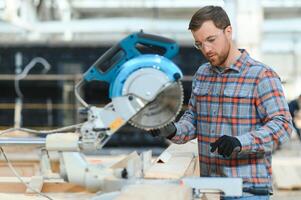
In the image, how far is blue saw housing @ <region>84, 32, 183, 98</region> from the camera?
3658 millimetres

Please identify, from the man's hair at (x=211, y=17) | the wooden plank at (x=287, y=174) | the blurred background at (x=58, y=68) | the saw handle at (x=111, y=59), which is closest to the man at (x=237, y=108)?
the man's hair at (x=211, y=17)

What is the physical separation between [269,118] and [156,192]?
1.60ft

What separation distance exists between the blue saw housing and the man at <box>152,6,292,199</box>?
1351 mm

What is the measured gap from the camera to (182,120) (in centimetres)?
244

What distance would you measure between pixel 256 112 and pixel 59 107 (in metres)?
8.53

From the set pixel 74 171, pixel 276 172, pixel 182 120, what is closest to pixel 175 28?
pixel 276 172

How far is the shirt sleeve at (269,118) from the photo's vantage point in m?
2.05

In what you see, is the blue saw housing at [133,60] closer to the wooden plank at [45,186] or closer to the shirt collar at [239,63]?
the wooden plank at [45,186]

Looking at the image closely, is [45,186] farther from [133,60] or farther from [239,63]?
[239,63]

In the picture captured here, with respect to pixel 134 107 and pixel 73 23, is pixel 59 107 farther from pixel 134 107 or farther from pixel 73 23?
pixel 134 107

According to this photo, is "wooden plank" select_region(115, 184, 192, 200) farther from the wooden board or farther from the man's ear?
the man's ear

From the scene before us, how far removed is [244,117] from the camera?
2174 mm

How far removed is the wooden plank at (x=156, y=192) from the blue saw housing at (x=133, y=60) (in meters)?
1.66

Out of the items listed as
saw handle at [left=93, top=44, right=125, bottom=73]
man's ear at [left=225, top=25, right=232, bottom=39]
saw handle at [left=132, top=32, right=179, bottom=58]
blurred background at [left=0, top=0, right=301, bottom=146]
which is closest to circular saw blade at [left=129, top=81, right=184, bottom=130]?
saw handle at [left=132, top=32, right=179, bottom=58]
